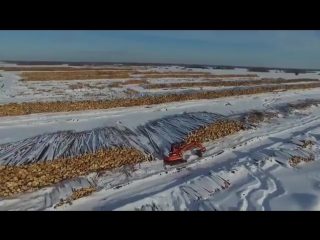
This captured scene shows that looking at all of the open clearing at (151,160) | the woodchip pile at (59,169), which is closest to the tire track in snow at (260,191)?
the open clearing at (151,160)

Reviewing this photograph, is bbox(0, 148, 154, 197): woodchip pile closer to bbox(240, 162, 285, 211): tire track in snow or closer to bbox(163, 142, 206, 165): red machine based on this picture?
bbox(163, 142, 206, 165): red machine

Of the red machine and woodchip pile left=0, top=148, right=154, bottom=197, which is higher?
the red machine

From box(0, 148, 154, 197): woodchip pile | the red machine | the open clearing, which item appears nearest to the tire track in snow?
the open clearing

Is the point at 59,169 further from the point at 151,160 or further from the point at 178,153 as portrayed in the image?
the point at 178,153

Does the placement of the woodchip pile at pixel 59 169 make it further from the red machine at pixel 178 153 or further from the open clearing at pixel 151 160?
the red machine at pixel 178 153

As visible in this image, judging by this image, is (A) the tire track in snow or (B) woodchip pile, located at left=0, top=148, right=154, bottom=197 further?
(B) woodchip pile, located at left=0, top=148, right=154, bottom=197

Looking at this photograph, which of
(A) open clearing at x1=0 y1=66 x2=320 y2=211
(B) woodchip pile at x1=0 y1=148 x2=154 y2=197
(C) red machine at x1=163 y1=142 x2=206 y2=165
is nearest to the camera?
(A) open clearing at x1=0 y1=66 x2=320 y2=211

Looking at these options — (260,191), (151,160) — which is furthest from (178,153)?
(260,191)

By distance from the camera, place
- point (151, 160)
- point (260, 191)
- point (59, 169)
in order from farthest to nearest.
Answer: point (151, 160)
point (59, 169)
point (260, 191)

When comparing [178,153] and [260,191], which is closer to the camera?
[260,191]

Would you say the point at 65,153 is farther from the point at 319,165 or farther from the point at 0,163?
the point at 319,165
